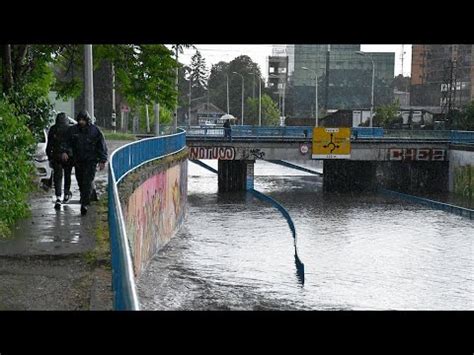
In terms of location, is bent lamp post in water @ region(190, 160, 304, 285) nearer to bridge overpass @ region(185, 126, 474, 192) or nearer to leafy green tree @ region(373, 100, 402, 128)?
bridge overpass @ region(185, 126, 474, 192)

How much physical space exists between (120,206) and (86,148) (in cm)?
429

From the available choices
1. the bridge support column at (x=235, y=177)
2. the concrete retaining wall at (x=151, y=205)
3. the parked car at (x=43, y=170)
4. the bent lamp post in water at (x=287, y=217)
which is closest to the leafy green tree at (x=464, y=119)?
the bent lamp post in water at (x=287, y=217)

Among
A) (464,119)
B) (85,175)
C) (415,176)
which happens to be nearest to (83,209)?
(85,175)

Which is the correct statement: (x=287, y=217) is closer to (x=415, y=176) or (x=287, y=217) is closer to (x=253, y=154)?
(x=253, y=154)

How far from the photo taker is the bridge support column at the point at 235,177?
183ft

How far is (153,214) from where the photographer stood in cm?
2517

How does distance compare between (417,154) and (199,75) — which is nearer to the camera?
(417,154)

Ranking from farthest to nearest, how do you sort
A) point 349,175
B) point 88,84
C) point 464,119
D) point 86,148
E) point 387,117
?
point 387,117, point 464,119, point 349,175, point 88,84, point 86,148

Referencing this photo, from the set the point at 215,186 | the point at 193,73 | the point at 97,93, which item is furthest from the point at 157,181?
the point at 193,73

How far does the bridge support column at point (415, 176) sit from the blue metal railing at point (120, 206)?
2523cm

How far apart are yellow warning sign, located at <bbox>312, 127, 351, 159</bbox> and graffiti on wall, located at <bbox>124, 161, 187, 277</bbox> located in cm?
1812

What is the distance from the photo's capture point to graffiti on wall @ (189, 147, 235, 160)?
53281 millimetres
